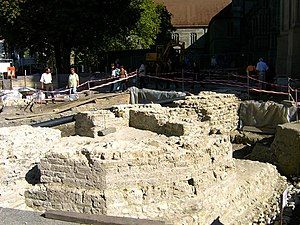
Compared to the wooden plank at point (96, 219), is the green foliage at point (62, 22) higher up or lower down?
higher up

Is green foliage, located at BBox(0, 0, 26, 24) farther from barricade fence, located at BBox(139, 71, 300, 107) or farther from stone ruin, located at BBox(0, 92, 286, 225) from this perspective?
stone ruin, located at BBox(0, 92, 286, 225)

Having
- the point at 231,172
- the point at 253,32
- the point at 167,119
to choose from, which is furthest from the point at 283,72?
the point at 253,32

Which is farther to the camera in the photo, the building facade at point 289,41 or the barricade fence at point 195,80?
the building facade at point 289,41

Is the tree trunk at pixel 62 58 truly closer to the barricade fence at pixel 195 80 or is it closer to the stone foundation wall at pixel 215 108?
the barricade fence at pixel 195 80

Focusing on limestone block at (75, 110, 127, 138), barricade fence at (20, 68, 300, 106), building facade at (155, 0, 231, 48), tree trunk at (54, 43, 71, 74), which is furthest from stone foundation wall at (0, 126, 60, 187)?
building facade at (155, 0, 231, 48)

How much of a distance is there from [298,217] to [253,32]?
3930cm

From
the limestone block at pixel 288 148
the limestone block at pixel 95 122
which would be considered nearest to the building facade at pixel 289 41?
the limestone block at pixel 288 148

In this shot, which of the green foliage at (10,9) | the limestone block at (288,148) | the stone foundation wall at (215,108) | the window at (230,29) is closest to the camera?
the limestone block at (288,148)

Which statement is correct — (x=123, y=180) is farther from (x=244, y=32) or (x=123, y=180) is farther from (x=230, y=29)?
(x=230, y=29)

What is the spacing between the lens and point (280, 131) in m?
13.0

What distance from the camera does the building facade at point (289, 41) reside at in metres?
22.8

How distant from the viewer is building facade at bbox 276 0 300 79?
899 inches

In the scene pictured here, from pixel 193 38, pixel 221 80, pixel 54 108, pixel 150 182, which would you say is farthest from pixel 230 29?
pixel 150 182

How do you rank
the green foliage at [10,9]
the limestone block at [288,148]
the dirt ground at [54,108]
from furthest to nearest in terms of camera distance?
the green foliage at [10,9], the dirt ground at [54,108], the limestone block at [288,148]
